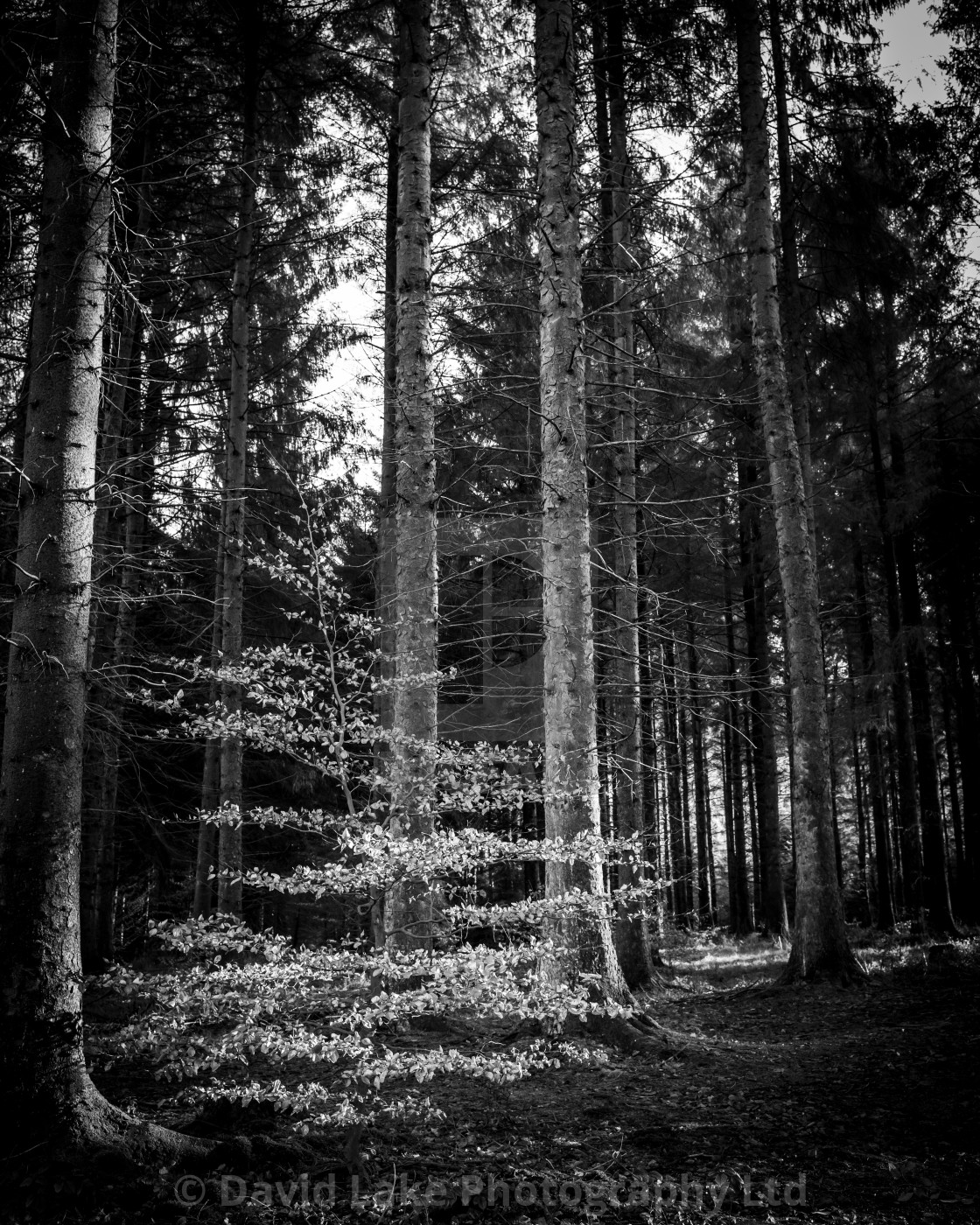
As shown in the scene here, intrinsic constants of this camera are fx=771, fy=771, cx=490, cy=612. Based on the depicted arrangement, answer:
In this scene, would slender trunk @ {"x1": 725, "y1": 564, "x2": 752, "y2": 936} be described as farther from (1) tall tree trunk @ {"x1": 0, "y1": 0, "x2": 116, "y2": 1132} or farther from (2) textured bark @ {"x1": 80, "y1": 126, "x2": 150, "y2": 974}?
(1) tall tree trunk @ {"x1": 0, "y1": 0, "x2": 116, "y2": 1132}

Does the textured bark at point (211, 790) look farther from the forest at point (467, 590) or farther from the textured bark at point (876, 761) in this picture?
the textured bark at point (876, 761)

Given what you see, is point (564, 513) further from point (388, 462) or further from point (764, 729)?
point (764, 729)

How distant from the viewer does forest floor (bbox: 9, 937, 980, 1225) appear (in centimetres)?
335

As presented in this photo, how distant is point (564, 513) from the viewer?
6.76m

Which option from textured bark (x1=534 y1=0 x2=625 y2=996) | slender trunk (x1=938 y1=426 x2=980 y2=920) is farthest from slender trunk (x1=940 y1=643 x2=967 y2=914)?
textured bark (x1=534 y1=0 x2=625 y2=996)

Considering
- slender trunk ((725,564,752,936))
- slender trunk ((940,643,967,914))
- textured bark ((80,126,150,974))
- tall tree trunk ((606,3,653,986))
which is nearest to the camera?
textured bark ((80,126,150,974))

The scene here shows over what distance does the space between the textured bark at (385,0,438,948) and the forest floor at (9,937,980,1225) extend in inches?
66.6

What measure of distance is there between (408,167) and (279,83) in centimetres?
522

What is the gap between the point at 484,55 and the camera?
1024cm

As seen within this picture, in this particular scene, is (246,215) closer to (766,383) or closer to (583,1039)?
(766,383)

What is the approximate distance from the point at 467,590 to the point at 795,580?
596 cm

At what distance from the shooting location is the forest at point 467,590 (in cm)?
369

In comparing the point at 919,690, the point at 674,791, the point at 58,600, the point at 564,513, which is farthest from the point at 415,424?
the point at 674,791

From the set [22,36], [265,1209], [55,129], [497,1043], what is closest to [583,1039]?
[497,1043]
